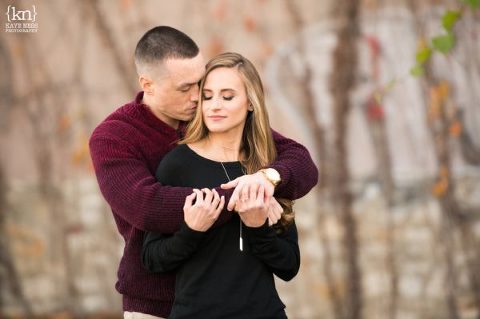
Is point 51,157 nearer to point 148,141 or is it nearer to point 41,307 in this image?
point 41,307

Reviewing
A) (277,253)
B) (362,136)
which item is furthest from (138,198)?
(362,136)

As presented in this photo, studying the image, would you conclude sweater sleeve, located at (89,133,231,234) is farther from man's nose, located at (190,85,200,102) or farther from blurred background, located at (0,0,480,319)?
blurred background, located at (0,0,480,319)

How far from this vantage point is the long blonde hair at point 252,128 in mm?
2881

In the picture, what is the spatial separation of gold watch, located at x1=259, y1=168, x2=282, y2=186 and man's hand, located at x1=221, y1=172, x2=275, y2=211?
2cm

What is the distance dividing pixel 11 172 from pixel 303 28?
224 cm

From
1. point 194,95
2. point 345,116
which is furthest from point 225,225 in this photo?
point 345,116

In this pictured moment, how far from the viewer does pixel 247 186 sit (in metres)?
2.64

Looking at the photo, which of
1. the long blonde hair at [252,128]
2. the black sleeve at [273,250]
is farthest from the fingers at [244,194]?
the long blonde hair at [252,128]

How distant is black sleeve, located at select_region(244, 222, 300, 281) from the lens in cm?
271

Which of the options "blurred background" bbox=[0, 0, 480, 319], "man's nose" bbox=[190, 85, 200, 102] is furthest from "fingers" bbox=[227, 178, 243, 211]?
"blurred background" bbox=[0, 0, 480, 319]

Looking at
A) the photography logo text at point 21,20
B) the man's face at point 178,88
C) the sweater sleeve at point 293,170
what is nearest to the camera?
the sweater sleeve at point 293,170

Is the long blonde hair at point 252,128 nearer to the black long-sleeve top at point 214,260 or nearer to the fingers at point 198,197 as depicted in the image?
the black long-sleeve top at point 214,260

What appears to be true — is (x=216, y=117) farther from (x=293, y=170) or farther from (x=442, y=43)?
(x=442, y=43)

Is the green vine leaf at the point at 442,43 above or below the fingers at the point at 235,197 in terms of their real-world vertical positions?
above
